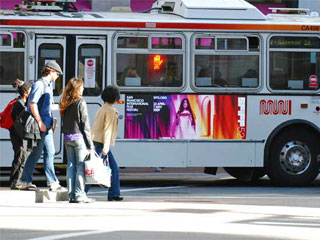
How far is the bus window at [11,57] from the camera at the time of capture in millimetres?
16219

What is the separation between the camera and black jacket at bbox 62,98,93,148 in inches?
488

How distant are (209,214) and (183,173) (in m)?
8.87

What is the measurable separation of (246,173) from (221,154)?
47.9 inches

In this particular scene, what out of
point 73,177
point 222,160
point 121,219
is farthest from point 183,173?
point 121,219

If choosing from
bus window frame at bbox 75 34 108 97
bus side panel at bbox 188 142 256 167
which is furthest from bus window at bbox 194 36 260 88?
bus window frame at bbox 75 34 108 97

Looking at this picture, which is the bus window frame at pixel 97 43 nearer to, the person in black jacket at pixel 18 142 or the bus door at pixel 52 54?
the bus door at pixel 52 54

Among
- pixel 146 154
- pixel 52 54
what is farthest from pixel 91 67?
pixel 146 154

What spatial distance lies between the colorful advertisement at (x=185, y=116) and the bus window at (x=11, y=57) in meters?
1.90

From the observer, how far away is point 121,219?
10938 mm

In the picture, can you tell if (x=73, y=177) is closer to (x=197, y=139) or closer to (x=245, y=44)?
(x=197, y=139)

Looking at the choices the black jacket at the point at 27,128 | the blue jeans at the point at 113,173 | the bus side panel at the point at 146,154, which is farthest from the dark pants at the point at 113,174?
the bus side panel at the point at 146,154

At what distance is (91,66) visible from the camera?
16.4 metres

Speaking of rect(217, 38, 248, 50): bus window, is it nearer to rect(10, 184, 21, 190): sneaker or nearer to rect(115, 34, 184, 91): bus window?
rect(115, 34, 184, 91): bus window

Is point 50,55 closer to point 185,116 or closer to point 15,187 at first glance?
point 185,116
